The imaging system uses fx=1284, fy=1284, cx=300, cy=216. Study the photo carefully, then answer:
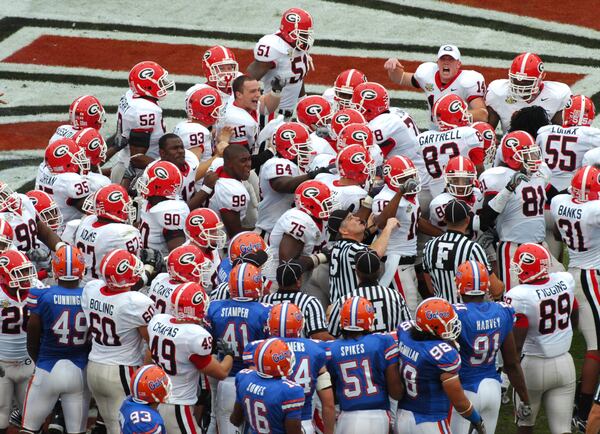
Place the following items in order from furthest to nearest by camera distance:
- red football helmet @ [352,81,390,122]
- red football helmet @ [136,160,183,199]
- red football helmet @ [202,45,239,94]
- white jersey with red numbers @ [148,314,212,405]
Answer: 1. red football helmet @ [202,45,239,94]
2. red football helmet @ [352,81,390,122]
3. red football helmet @ [136,160,183,199]
4. white jersey with red numbers @ [148,314,212,405]

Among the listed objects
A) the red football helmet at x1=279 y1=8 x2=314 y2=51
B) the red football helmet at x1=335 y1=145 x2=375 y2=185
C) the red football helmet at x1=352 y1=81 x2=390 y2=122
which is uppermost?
the red football helmet at x1=279 y1=8 x2=314 y2=51

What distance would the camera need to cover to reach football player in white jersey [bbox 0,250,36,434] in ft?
30.1

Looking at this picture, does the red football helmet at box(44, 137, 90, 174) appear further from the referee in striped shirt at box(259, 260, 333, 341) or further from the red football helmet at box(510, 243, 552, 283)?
the red football helmet at box(510, 243, 552, 283)

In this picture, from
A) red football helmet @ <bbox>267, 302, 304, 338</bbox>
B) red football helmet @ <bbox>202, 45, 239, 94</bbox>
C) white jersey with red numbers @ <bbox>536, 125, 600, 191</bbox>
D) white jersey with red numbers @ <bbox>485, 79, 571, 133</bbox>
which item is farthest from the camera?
Answer: red football helmet @ <bbox>202, 45, 239, 94</bbox>

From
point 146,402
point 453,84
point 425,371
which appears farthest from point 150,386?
point 453,84

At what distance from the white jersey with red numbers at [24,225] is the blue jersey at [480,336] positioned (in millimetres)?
3652

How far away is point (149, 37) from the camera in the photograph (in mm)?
17453

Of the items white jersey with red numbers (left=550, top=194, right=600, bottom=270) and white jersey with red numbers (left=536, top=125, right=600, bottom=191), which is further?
white jersey with red numbers (left=536, top=125, right=600, bottom=191)

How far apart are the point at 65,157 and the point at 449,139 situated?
3274 mm

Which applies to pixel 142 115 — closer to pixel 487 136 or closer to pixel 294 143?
pixel 294 143

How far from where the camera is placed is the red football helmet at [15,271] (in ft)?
30.0

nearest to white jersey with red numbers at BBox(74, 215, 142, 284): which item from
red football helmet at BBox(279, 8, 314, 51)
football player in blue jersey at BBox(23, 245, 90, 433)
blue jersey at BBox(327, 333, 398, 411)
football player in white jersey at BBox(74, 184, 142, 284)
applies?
football player in white jersey at BBox(74, 184, 142, 284)

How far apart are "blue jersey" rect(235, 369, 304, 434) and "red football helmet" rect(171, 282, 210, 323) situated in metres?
0.68

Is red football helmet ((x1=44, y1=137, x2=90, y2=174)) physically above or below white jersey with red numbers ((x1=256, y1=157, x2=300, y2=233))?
above
